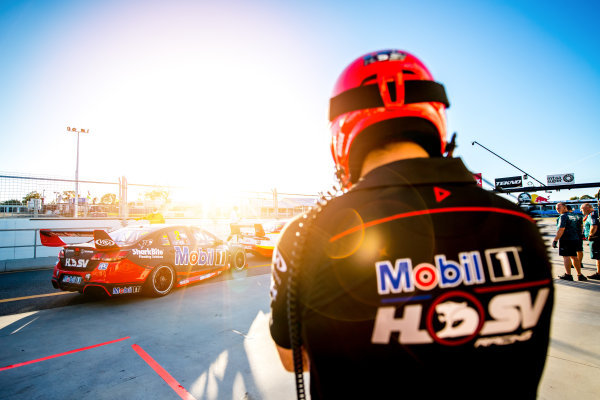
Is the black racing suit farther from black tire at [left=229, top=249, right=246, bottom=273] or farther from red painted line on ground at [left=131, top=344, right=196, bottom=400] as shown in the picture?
black tire at [left=229, top=249, right=246, bottom=273]

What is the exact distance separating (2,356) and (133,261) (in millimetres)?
2077

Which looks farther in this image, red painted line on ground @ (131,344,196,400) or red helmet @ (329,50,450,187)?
red painted line on ground @ (131,344,196,400)

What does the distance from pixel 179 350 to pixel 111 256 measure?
2584 mm

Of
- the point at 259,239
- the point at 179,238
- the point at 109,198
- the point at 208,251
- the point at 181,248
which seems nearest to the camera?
the point at 181,248

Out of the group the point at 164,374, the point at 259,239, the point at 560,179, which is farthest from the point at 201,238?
the point at 560,179

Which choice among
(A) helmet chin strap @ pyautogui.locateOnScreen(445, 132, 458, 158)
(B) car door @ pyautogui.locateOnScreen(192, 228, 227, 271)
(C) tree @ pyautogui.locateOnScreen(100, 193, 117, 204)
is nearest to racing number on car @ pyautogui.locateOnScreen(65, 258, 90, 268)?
(B) car door @ pyautogui.locateOnScreen(192, 228, 227, 271)

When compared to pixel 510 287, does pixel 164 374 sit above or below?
below

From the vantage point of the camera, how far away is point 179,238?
611 centimetres

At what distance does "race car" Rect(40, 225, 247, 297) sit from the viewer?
15.5 feet

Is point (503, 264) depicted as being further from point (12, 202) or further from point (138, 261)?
point (12, 202)

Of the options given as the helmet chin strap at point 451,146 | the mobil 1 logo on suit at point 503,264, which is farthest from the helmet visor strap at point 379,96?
the mobil 1 logo on suit at point 503,264

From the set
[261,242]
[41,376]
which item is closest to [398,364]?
[41,376]

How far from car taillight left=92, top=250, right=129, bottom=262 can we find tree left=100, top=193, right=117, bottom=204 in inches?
269

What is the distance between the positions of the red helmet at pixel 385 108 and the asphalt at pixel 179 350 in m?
1.96
